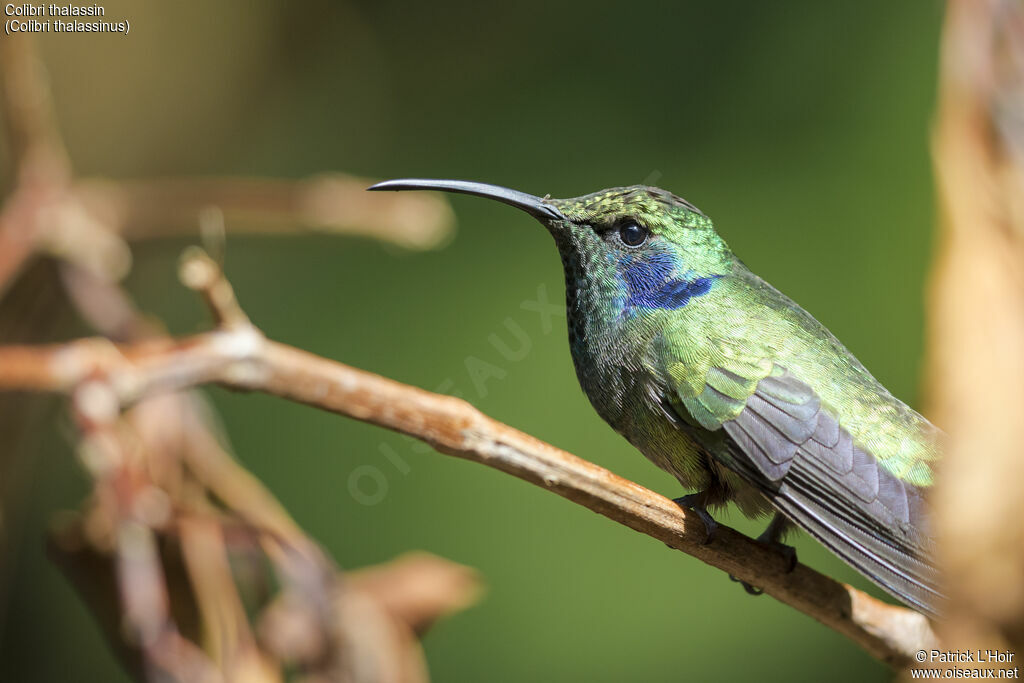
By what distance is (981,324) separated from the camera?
1062mm

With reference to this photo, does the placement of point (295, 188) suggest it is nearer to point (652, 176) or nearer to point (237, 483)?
point (237, 483)

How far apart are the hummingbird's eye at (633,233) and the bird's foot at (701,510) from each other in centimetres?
48

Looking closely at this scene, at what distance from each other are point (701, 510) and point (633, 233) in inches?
20.7

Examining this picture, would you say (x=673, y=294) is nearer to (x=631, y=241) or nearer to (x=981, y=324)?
(x=631, y=241)

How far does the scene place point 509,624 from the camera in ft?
10.9

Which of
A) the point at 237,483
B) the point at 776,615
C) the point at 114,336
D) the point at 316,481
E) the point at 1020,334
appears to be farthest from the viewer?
the point at 316,481

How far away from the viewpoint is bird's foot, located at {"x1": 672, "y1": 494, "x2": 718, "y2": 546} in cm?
168

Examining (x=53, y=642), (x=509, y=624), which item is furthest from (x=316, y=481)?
(x=53, y=642)

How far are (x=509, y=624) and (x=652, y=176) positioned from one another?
1502 mm

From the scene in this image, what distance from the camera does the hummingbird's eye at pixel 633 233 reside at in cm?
191

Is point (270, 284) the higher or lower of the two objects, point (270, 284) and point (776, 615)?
the higher

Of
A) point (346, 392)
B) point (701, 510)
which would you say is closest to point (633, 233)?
point (701, 510)

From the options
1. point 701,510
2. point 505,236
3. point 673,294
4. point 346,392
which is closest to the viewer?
point 346,392

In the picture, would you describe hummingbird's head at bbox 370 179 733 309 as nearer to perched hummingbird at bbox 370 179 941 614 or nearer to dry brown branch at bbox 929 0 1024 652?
perched hummingbird at bbox 370 179 941 614
